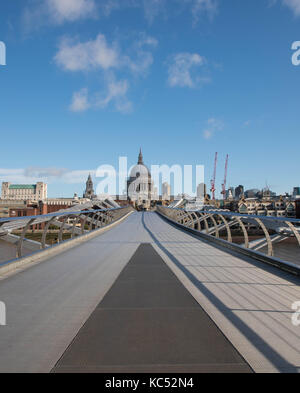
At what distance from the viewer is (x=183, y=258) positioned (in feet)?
20.5

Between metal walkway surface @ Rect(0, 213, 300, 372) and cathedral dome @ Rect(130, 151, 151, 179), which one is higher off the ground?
cathedral dome @ Rect(130, 151, 151, 179)

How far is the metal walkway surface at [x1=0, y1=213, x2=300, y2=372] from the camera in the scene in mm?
2170

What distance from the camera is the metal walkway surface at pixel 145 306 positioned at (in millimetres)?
2170

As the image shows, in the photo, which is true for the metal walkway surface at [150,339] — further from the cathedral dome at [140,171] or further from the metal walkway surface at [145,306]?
the cathedral dome at [140,171]

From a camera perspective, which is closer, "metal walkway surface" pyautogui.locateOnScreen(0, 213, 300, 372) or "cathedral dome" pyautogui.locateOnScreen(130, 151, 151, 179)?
"metal walkway surface" pyautogui.locateOnScreen(0, 213, 300, 372)

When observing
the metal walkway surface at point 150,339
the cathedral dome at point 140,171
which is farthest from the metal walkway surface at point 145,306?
the cathedral dome at point 140,171

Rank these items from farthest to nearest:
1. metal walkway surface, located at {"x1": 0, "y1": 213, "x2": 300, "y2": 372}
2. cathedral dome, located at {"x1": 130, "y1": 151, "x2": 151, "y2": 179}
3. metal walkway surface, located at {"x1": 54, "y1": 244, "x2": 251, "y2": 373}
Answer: cathedral dome, located at {"x1": 130, "y1": 151, "x2": 151, "y2": 179} < metal walkway surface, located at {"x1": 0, "y1": 213, "x2": 300, "y2": 372} < metal walkway surface, located at {"x1": 54, "y1": 244, "x2": 251, "y2": 373}

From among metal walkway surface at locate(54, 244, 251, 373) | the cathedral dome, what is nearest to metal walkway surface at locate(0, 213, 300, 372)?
metal walkway surface at locate(54, 244, 251, 373)

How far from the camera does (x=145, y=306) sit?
10.6ft

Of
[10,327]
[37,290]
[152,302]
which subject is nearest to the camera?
[10,327]

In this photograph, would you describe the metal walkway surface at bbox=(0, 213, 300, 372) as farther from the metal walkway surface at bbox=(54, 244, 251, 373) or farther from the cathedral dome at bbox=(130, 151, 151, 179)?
the cathedral dome at bbox=(130, 151, 151, 179)
